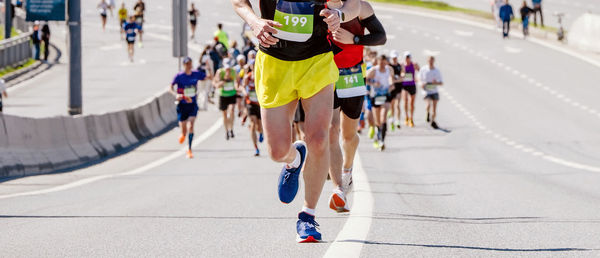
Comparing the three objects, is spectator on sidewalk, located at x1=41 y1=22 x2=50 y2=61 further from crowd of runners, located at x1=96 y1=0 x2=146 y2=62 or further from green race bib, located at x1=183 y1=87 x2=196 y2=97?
green race bib, located at x1=183 y1=87 x2=196 y2=97

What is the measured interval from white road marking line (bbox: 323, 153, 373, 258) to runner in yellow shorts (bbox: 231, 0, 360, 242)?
0.81 feet

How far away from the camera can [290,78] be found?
7066mm

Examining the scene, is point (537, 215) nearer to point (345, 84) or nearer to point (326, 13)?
point (345, 84)

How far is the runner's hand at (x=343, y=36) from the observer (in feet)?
26.5

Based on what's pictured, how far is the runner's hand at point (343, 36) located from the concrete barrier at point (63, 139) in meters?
8.90

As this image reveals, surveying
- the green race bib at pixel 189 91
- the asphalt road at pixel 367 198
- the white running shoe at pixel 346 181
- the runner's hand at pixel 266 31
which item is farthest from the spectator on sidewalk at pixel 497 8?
the runner's hand at pixel 266 31

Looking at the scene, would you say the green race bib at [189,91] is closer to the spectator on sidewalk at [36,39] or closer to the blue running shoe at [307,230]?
the blue running shoe at [307,230]

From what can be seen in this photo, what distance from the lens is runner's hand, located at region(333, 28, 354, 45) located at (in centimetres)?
809

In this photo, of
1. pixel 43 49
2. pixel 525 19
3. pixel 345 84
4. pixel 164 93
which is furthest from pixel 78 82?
pixel 525 19

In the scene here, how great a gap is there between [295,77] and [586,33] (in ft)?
145

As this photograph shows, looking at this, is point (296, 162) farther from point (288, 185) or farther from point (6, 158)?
point (6, 158)

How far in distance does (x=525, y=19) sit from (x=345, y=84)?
4681cm

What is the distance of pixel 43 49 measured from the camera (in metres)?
51.0

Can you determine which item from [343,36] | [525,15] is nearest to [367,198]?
[343,36]
